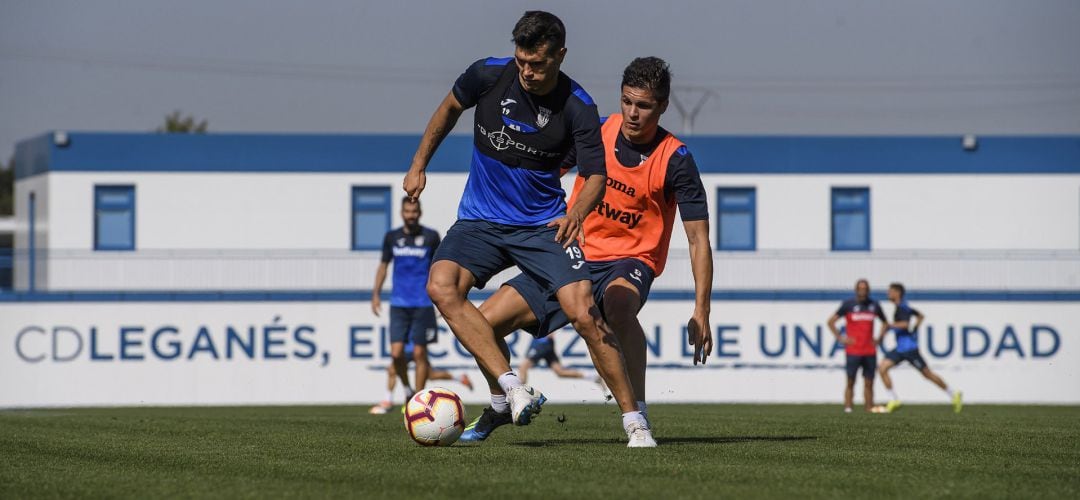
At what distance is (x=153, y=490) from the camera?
588 cm

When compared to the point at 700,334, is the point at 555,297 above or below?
above

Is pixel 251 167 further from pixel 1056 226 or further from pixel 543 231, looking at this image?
pixel 543 231

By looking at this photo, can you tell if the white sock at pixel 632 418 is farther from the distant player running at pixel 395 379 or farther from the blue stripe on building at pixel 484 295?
the blue stripe on building at pixel 484 295

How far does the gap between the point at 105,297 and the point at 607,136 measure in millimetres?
17487

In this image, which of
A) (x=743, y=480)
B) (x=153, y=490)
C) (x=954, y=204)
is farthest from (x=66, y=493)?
(x=954, y=204)

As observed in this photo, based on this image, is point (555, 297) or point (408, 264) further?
point (408, 264)

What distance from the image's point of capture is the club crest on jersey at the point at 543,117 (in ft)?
25.7

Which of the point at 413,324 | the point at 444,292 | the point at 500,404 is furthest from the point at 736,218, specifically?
the point at 444,292

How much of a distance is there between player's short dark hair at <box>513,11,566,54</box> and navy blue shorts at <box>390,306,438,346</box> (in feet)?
28.9

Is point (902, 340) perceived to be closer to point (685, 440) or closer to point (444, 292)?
point (685, 440)

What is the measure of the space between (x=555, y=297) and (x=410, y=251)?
799 cm

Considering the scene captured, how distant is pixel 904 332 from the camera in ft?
73.3

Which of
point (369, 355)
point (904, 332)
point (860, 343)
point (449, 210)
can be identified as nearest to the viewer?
point (860, 343)

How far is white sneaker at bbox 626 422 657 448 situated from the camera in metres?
7.93
